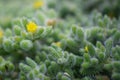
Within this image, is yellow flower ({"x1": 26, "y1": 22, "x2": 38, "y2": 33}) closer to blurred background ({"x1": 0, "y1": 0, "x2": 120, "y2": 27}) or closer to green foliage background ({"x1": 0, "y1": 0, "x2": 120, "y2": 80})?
green foliage background ({"x1": 0, "y1": 0, "x2": 120, "y2": 80})

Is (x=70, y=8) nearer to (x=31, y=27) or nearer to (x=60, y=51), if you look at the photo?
(x=31, y=27)

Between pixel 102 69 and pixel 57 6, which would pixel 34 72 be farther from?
pixel 57 6

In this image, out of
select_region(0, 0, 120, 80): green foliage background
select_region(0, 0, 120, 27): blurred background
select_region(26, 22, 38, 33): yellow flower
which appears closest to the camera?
select_region(0, 0, 120, 80): green foliage background

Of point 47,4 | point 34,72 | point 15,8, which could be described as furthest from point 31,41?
point 15,8

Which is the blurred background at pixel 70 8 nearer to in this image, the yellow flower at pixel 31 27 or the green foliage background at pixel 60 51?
the green foliage background at pixel 60 51

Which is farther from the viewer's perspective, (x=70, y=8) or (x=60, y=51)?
(x=70, y=8)

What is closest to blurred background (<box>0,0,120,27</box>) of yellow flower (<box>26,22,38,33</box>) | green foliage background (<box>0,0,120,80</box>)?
green foliage background (<box>0,0,120,80</box>)

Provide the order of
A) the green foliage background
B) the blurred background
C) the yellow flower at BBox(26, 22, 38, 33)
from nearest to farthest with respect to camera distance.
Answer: the green foliage background
the yellow flower at BBox(26, 22, 38, 33)
the blurred background

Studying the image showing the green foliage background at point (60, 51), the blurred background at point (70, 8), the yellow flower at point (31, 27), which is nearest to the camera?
the green foliage background at point (60, 51)

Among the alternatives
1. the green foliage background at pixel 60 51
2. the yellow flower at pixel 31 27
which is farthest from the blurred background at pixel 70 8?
the yellow flower at pixel 31 27

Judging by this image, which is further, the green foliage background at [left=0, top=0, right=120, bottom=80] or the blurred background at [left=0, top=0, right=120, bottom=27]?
the blurred background at [left=0, top=0, right=120, bottom=27]

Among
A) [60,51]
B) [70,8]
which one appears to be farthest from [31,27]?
[70,8]

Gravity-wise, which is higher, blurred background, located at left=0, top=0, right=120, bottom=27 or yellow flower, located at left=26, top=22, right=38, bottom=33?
blurred background, located at left=0, top=0, right=120, bottom=27
